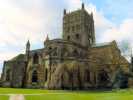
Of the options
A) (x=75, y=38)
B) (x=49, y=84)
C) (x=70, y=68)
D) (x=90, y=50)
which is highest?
(x=75, y=38)

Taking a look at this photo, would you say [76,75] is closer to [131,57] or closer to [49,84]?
[49,84]

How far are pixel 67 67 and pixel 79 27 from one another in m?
28.8

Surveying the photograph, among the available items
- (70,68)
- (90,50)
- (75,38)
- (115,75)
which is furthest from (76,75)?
(75,38)

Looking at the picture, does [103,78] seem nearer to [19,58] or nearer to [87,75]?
[87,75]

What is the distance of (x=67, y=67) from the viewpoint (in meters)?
48.6

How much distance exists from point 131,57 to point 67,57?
1822 cm

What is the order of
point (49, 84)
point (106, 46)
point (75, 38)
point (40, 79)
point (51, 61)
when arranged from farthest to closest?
1. point (75, 38)
2. point (106, 46)
3. point (40, 79)
4. point (51, 61)
5. point (49, 84)

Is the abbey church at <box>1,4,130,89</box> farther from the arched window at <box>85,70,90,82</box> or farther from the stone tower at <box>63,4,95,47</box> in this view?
the stone tower at <box>63,4,95,47</box>

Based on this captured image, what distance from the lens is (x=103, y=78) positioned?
53750 mm

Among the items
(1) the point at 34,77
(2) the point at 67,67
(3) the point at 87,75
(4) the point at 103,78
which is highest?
(2) the point at 67,67

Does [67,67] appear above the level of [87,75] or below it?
above

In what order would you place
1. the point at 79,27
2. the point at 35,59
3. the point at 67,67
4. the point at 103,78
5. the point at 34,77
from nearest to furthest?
the point at 67,67, the point at 103,78, the point at 34,77, the point at 35,59, the point at 79,27

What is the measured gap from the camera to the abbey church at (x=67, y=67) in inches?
1905

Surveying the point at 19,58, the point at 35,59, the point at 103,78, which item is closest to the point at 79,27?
the point at 35,59
